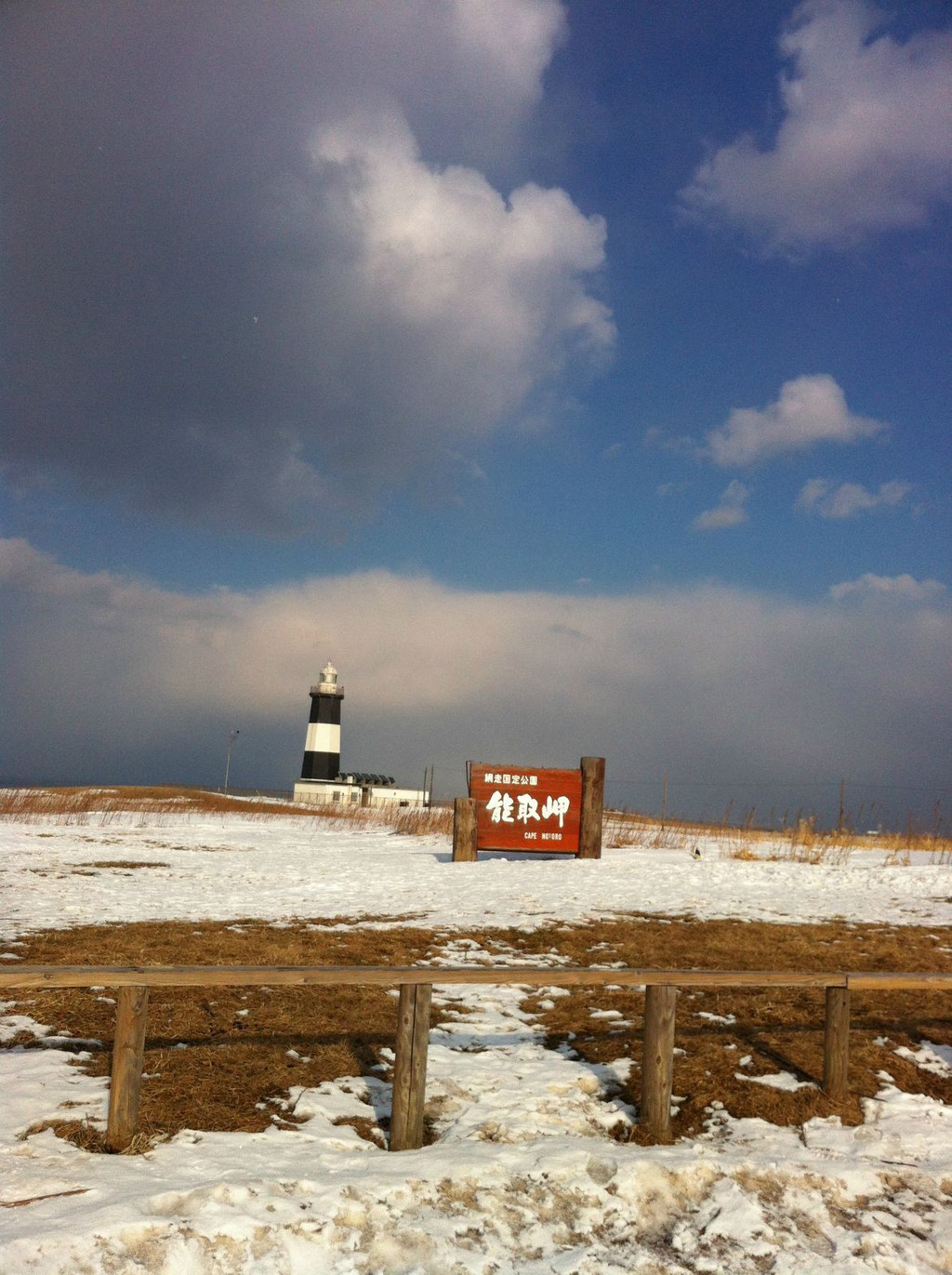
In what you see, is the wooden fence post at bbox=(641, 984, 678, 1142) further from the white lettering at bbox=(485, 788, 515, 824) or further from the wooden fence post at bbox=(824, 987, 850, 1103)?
the white lettering at bbox=(485, 788, 515, 824)

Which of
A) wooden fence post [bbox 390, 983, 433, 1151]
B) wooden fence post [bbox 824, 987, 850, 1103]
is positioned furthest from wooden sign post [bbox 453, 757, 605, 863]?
wooden fence post [bbox 390, 983, 433, 1151]

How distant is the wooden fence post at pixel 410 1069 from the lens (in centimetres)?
505

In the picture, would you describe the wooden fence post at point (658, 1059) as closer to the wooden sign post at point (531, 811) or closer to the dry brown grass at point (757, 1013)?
the dry brown grass at point (757, 1013)

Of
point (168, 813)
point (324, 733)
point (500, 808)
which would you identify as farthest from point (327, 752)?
point (500, 808)

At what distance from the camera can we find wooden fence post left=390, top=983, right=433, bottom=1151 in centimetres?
→ 505

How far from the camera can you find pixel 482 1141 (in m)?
5.15

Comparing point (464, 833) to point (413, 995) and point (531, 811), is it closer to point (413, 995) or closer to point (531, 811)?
point (531, 811)

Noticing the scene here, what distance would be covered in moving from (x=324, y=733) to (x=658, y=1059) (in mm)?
56323

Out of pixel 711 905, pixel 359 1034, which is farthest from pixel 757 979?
pixel 711 905

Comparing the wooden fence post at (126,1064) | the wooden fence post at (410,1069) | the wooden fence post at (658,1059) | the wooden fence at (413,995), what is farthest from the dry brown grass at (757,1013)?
the wooden fence post at (126,1064)

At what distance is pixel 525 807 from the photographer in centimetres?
1845

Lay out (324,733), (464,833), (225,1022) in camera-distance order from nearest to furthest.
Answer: (225,1022) < (464,833) < (324,733)

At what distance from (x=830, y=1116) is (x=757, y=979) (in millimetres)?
1002

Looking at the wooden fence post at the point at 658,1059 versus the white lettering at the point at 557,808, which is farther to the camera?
the white lettering at the point at 557,808
